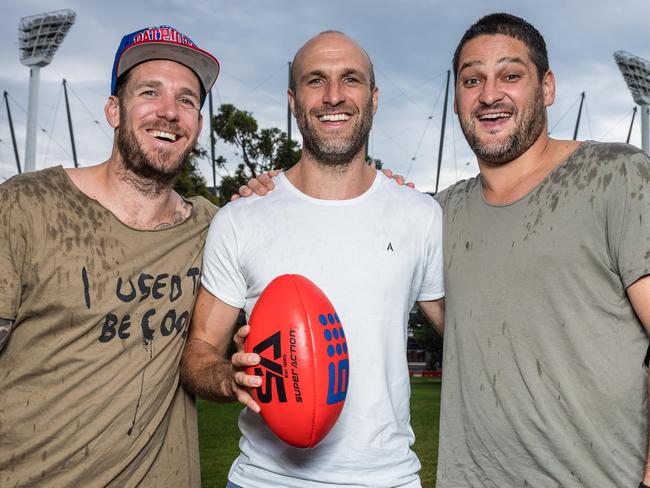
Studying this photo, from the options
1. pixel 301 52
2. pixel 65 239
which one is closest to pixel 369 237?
pixel 301 52

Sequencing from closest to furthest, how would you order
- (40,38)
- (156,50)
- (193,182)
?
1. (156,50)
2. (193,182)
3. (40,38)

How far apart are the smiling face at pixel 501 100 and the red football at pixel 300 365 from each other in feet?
3.45

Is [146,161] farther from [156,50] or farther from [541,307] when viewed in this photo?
[541,307]

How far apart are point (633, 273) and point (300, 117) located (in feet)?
4.90

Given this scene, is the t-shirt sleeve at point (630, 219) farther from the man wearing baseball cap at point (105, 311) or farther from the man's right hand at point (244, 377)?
the man wearing baseball cap at point (105, 311)

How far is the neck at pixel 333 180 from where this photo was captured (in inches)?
111

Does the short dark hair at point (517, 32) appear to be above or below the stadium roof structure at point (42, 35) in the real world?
below

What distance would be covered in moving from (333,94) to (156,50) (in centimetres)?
87

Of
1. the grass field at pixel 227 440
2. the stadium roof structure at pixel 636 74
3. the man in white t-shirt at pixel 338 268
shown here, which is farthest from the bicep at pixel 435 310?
the stadium roof structure at pixel 636 74

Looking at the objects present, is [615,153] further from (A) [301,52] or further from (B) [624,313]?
(A) [301,52]

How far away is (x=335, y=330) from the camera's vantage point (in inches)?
88.5

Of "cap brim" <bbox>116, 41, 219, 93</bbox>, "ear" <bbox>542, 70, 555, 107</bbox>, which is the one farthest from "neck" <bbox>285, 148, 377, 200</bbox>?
"ear" <bbox>542, 70, 555, 107</bbox>

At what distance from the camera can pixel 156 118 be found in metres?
2.90

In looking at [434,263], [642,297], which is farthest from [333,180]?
[642,297]
